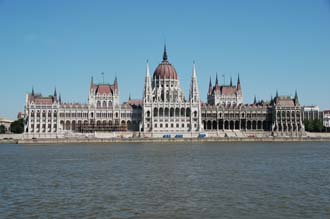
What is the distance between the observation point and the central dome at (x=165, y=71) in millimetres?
122562

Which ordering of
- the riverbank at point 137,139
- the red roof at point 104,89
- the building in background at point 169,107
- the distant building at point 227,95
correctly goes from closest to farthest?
the riverbank at point 137,139 → the building in background at point 169,107 → the red roof at point 104,89 → the distant building at point 227,95

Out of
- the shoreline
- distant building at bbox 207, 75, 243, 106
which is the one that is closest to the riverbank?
the shoreline

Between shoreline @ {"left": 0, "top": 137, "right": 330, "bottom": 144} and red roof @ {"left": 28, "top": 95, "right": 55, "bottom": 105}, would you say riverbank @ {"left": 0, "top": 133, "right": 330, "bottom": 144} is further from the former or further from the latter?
red roof @ {"left": 28, "top": 95, "right": 55, "bottom": 105}

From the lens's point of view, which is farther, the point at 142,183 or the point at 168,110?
the point at 168,110

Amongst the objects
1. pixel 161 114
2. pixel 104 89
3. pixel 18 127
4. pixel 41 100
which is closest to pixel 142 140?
pixel 161 114

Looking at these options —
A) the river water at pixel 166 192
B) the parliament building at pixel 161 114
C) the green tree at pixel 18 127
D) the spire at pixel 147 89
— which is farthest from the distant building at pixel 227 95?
the river water at pixel 166 192

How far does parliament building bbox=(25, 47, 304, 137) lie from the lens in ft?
368

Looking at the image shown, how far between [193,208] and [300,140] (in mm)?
84961

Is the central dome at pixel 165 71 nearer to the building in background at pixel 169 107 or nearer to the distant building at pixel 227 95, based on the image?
the building in background at pixel 169 107

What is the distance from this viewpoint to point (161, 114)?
115 meters

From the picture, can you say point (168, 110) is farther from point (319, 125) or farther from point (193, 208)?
point (193, 208)

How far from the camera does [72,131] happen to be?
368 feet

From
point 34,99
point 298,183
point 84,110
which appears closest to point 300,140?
point 84,110

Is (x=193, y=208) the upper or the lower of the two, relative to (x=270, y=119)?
lower
